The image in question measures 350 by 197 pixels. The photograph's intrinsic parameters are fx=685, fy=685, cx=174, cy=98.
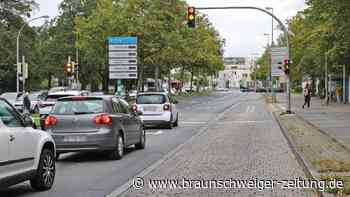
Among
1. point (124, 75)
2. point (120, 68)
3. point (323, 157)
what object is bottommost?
point (323, 157)

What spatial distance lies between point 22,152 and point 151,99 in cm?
1812

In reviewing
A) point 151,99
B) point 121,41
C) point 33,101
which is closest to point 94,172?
→ point 151,99

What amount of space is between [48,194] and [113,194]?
111 cm

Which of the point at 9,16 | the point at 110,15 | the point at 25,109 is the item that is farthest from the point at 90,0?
the point at 25,109

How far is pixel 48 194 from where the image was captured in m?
10.8

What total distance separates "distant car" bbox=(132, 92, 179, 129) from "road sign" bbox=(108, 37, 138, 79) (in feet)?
47.0

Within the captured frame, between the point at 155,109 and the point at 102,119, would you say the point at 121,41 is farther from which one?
the point at 102,119

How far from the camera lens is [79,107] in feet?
51.8

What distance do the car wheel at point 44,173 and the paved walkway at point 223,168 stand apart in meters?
1.43

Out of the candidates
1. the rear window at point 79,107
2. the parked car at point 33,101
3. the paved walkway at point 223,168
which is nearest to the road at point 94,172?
the paved walkway at point 223,168

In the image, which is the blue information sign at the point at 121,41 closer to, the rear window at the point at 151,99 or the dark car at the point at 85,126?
the rear window at the point at 151,99

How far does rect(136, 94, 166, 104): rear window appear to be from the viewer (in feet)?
92.2

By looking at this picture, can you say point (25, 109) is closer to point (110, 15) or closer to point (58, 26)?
point (110, 15)

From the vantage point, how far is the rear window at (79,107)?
15695 mm
